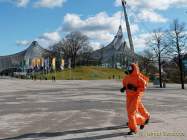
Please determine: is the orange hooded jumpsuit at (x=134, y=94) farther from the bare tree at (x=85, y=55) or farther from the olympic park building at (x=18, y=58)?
the olympic park building at (x=18, y=58)

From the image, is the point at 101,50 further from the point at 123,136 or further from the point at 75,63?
the point at 123,136

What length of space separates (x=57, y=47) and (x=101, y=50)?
542 inches

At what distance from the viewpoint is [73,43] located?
147250 millimetres

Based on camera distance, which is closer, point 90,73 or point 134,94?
point 134,94

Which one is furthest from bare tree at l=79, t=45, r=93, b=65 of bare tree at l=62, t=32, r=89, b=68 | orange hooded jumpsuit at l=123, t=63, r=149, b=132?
orange hooded jumpsuit at l=123, t=63, r=149, b=132

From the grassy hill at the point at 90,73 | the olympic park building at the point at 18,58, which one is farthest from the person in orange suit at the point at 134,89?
the olympic park building at the point at 18,58

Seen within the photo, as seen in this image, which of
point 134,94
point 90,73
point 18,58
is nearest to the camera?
point 134,94

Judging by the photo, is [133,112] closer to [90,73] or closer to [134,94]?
A: [134,94]

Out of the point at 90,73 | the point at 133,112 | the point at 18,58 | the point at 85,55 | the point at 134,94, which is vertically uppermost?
the point at 18,58

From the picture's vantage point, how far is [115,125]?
44.0 feet

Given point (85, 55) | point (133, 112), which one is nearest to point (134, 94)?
point (133, 112)

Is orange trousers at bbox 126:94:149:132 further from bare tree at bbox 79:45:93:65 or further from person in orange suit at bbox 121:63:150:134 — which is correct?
bare tree at bbox 79:45:93:65

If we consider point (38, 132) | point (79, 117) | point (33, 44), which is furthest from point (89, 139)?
point (33, 44)

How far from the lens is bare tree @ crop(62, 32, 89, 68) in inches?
5797
